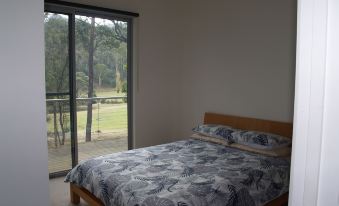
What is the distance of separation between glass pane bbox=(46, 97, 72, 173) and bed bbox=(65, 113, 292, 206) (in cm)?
94

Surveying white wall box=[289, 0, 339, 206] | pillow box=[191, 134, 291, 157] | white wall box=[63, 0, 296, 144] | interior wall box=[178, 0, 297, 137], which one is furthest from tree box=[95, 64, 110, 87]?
white wall box=[289, 0, 339, 206]

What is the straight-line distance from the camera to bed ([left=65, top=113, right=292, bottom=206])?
212cm

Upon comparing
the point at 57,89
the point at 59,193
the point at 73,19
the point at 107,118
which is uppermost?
the point at 73,19

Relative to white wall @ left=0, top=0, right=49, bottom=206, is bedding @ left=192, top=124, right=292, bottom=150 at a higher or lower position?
lower

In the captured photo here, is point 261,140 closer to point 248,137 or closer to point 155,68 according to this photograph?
point 248,137

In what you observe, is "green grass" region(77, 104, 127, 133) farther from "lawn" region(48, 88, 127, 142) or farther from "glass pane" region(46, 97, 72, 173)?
"glass pane" region(46, 97, 72, 173)

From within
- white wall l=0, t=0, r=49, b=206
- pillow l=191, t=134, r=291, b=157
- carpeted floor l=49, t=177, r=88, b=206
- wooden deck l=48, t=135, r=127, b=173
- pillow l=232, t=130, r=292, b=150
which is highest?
white wall l=0, t=0, r=49, b=206

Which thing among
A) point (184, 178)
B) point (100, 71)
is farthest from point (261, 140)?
point (100, 71)

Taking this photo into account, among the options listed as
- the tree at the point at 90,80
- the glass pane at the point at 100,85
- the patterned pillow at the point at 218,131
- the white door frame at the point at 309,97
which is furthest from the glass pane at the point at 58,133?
the white door frame at the point at 309,97

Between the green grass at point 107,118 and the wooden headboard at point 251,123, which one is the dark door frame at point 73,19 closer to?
the green grass at point 107,118

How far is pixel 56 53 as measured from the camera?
3.56m

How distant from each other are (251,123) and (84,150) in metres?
2.34

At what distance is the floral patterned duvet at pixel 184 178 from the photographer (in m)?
2.10

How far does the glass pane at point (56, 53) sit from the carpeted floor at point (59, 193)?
117 cm
